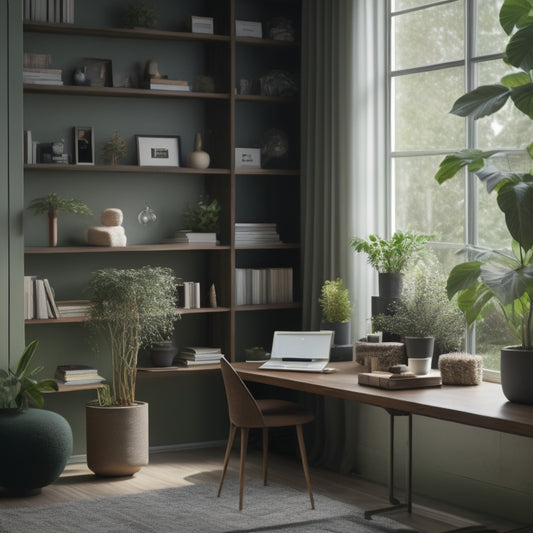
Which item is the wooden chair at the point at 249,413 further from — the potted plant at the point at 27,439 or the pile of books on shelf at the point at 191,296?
the pile of books on shelf at the point at 191,296

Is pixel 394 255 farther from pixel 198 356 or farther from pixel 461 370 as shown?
pixel 198 356

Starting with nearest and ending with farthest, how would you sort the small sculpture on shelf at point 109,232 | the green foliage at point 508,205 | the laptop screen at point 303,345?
the green foliage at point 508,205, the laptop screen at point 303,345, the small sculpture on shelf at point 109,232

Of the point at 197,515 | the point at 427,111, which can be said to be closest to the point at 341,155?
the point at 427,111

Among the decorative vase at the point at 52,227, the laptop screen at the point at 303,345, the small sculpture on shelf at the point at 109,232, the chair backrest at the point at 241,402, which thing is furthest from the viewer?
the small sculpture on shelf at the point at 109,232

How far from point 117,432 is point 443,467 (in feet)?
6.10

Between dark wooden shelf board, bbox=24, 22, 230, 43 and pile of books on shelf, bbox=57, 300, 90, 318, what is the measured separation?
5.41ft

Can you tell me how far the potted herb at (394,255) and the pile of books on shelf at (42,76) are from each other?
2.05 metres

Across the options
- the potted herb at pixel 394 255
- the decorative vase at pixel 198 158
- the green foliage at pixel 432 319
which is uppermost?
the decorative vase at pixel 198 158

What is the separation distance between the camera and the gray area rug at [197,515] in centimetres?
475

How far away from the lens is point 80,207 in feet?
20.0

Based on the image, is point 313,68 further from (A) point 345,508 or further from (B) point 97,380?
(A) point 345,508

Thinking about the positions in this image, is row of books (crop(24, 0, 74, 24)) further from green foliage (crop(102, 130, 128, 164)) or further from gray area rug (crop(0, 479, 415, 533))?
gray area rug (crop(0, 479, 415, 533))

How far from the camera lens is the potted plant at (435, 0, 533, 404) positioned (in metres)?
4.14

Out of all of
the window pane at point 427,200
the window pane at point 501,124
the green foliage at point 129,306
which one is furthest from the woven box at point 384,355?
the green foliage at point 129,306
